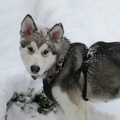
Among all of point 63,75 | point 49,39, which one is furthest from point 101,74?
point 49,39

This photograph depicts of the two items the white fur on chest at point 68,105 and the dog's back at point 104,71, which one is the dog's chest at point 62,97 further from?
the dog's back at point 104,71

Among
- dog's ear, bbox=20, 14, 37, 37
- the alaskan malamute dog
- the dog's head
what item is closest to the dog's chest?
the alaskan malamute dog

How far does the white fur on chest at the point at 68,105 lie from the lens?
183 cm

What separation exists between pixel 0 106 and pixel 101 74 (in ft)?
4.81

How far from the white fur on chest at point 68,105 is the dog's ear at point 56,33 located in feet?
2.13

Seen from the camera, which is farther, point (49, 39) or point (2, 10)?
point (2, 10)

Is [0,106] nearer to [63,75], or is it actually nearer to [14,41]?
[63,75]

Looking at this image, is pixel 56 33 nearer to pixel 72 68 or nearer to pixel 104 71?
pixel 72 68

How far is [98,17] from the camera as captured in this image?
5.26m

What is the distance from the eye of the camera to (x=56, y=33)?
180 centimetres

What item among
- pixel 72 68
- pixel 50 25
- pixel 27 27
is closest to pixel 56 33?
pixel 27 27

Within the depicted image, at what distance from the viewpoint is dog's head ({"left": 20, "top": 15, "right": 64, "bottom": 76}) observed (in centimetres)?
166

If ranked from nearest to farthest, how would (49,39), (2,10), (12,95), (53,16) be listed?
(49,39)
(12,95)
(53,16)
(2,10)

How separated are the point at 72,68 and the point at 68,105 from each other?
505 mm
